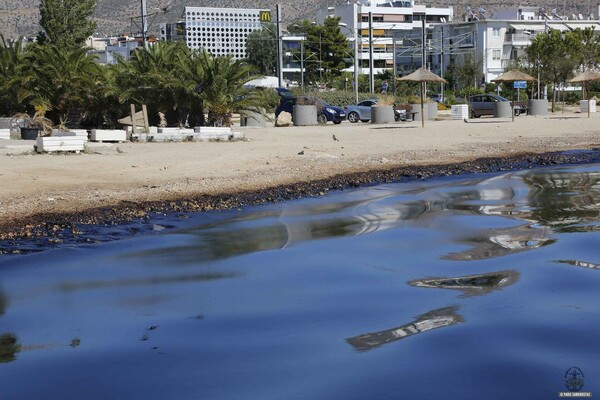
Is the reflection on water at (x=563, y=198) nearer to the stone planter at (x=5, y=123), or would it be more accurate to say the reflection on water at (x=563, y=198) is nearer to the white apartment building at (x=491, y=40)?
the stone planter at (x=5, y=123)

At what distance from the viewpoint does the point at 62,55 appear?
95.6 feet

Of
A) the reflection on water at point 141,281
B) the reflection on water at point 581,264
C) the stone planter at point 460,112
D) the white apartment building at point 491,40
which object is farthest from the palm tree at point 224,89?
Answer: the white apartment building at point 491,40

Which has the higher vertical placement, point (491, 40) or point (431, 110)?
point (491, 40)

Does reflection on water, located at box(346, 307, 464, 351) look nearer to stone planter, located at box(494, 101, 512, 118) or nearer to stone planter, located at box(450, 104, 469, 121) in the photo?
stone planter, located at box(450, 104, 469, 121)

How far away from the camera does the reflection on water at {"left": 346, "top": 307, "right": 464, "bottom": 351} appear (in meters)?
7.83

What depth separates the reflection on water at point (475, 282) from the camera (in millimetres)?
9573

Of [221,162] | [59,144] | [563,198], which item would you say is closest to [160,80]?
[59,144]

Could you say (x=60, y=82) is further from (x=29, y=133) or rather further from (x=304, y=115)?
(x=304, y=115)

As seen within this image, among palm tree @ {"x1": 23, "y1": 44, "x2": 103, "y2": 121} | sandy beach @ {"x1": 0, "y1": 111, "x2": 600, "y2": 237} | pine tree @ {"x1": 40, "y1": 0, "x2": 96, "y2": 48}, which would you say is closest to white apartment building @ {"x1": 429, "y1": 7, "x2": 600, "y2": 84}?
pine tree @ {"x1": 40, "y1": 0, "x2": 96, "y2": 48}

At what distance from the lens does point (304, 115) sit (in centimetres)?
3959

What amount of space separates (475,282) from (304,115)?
3006 cm

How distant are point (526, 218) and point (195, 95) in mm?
15435

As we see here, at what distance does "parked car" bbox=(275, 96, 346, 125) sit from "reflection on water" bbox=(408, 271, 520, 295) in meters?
31.0

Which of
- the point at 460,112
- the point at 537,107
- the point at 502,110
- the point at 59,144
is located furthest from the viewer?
the point at 537,107
